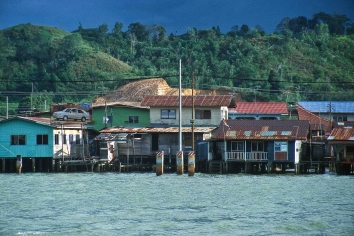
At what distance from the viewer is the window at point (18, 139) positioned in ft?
215

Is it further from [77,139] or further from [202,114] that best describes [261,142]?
[77,139]

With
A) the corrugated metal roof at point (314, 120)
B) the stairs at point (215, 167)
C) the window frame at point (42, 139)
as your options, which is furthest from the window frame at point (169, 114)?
the corrugated metal roof at point (314, 120)

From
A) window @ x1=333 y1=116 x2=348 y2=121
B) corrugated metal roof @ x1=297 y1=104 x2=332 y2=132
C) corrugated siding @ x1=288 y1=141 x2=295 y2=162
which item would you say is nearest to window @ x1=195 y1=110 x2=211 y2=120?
corrugated siding @ x1=288 y1=141 x2=295 y2=162

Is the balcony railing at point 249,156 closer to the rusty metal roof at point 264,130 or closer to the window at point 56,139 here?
the rusty metal roof at point 264,130

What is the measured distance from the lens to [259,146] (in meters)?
60.8

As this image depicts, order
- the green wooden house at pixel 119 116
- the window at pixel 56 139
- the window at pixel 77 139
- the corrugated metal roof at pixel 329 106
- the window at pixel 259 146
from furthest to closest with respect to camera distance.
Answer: the corrugated metal roof at pixel 329 106, the green wooden house at pixel 119 116, the window at pixel 77 139, the window at pixel 56 139, the window at pixel 259 146

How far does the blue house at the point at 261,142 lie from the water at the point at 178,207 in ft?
26.8

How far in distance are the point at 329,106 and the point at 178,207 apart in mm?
56840

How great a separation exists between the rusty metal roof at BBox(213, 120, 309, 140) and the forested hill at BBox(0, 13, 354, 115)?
134 ft

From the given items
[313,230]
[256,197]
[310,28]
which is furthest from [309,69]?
[313,230]

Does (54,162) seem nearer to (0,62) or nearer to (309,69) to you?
(0,62)

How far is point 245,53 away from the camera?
132 meters

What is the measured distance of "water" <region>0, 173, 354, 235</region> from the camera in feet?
94.1

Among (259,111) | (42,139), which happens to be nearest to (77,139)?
(42,139)
